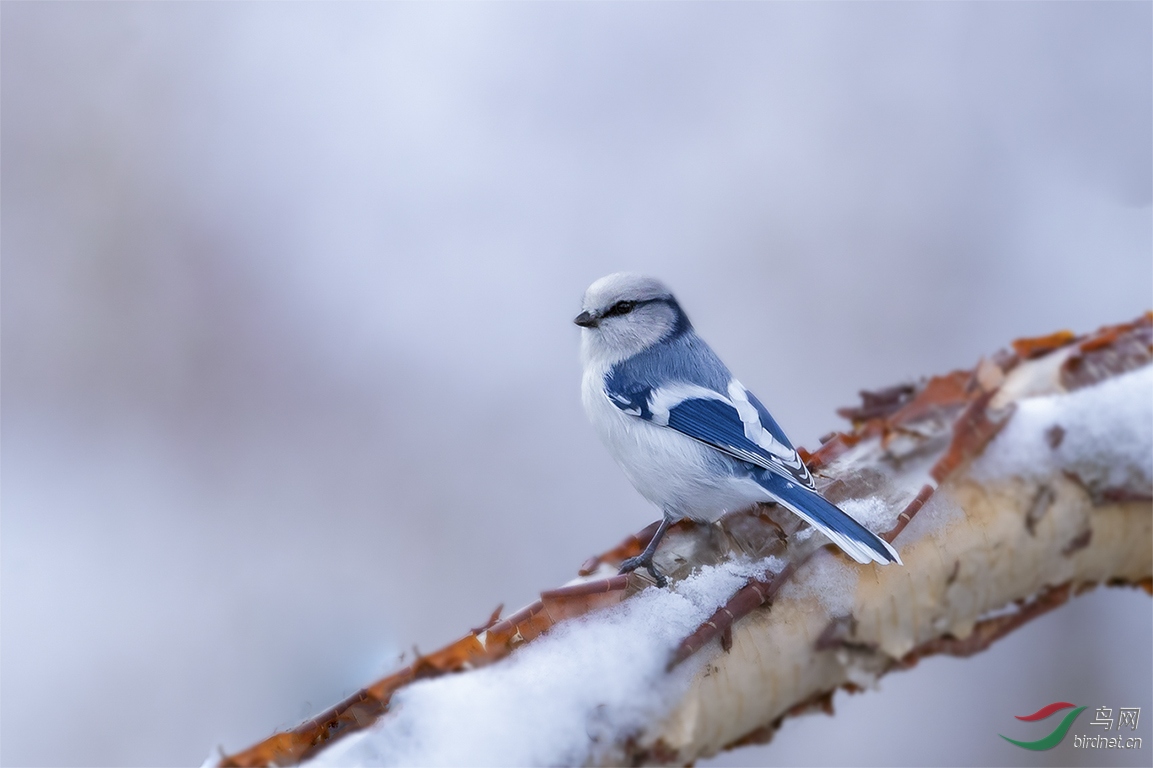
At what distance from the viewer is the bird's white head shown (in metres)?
1.17

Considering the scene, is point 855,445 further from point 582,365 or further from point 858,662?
point 582,365

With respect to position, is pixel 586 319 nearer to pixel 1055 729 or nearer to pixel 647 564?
pixel 647 564

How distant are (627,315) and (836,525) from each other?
47 cm

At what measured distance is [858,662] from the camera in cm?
82

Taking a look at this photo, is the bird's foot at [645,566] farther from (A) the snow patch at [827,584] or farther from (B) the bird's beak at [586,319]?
(B) the bird's beak at [586,319]

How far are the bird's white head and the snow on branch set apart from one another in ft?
0.86

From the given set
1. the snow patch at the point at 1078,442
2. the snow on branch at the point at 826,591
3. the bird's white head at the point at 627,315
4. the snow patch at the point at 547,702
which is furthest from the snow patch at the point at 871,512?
the bird's white head at the point at 627,315

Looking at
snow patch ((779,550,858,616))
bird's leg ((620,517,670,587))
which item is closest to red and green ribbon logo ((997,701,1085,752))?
snow patch ((779,550,858,616))

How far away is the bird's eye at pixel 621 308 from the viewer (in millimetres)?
1182

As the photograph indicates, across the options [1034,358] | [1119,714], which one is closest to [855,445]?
[1034,358]

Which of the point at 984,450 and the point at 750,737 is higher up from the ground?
the point at 984,450

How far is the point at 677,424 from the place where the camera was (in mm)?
1064

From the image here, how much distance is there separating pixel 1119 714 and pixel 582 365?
2.71ft

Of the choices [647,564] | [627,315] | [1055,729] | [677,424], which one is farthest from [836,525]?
[1055,729]
